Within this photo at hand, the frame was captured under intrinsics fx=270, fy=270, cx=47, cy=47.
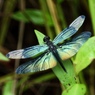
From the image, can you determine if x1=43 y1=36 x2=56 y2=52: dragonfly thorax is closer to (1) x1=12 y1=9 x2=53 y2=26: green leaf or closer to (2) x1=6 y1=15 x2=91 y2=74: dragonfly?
(2) x1=6 y1=15 x2=91 y2=74: dragonfly

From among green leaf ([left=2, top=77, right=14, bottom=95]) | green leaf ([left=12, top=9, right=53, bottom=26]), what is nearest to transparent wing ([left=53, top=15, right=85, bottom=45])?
green leaf ([left=2, top=77, right=14, bottom=95])

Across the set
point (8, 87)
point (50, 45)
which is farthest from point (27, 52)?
point (8, 87)

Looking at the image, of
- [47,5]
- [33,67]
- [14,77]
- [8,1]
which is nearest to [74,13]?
[47,5]

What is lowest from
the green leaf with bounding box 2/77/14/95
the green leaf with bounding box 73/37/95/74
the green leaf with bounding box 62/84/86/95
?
the green leaf with bounding box 2/77/14/95

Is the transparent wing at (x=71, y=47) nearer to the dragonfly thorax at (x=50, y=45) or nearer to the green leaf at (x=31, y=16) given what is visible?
the dragonfly thorax at (x=50, y=45)

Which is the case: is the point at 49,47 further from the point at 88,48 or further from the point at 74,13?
the point at 74,13

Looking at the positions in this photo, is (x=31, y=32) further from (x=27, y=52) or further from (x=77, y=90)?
(x=77, y=90)

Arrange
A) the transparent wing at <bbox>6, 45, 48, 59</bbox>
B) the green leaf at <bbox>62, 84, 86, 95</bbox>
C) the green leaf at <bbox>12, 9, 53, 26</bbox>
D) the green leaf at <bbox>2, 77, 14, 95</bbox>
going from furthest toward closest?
the green leaf at <bbox>12, 9, 53, 26</bbox> → the green leaf at <bbox>2, 77, 14, 95</bbox> → the transparent wing at <bbox>6, 45, 48, 59</bbox> → the green leaf at <bbox>62, 84, 86, 95</bbox>
